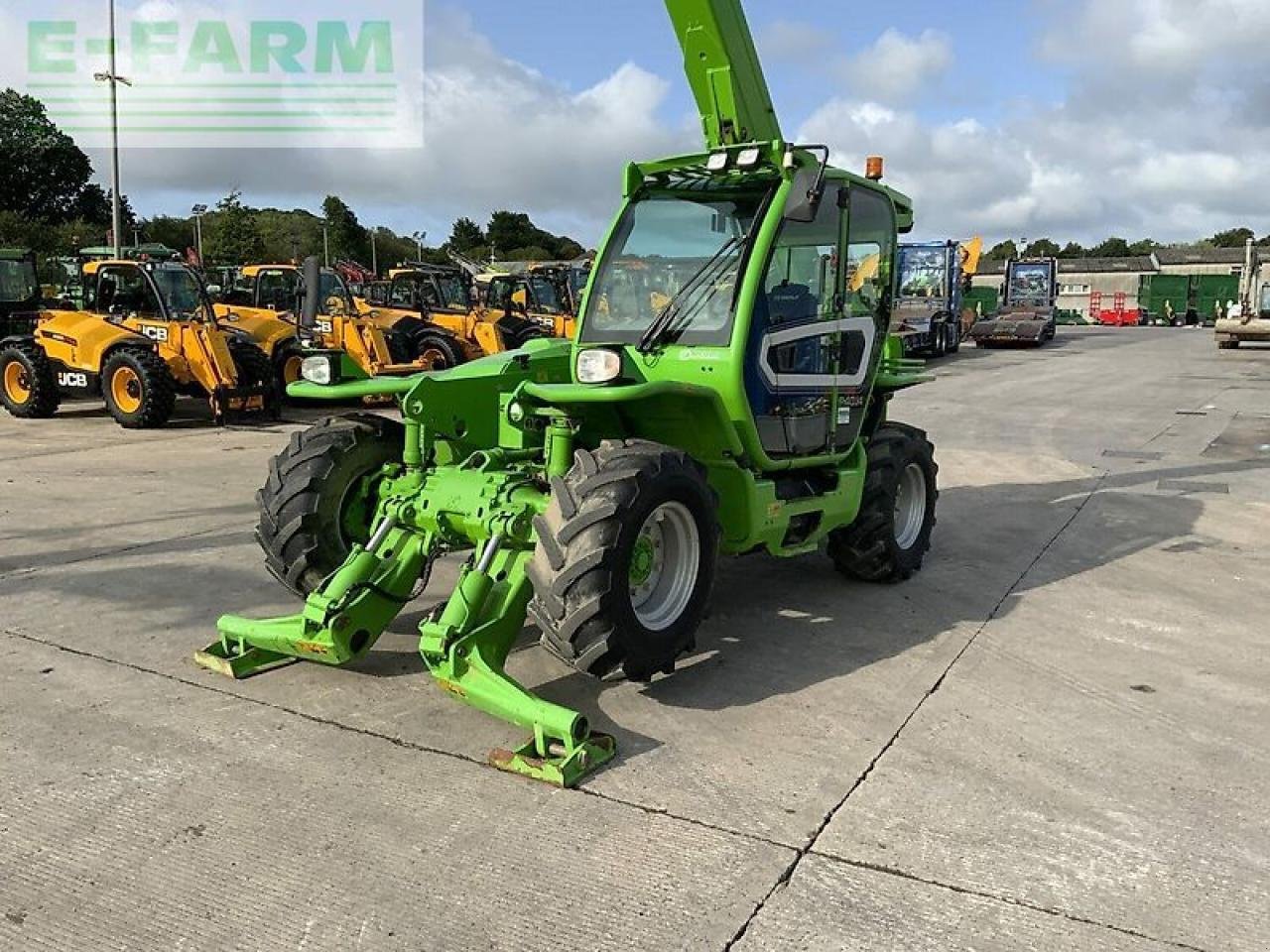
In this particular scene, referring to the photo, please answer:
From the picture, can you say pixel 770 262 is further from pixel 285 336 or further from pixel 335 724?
pixel 285 336

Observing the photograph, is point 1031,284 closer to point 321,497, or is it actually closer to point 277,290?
point 277,290

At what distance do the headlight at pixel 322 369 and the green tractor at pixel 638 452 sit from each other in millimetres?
14

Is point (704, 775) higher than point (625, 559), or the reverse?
point (625, 559)

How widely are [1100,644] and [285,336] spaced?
13.3 metres

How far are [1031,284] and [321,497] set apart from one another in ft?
107

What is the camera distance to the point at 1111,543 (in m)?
7.43

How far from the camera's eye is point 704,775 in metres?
3.77

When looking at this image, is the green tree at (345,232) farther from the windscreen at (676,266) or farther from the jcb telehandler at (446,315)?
the windscreen at (676,266)

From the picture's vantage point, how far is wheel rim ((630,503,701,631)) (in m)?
4.44

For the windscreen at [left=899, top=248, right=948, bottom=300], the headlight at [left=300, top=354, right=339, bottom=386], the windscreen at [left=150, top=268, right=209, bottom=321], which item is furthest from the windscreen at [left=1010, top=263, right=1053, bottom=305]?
the headlight at [left=300, top=354, right=339, bottom=386]

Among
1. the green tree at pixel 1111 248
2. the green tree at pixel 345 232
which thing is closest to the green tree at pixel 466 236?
the green tree at pixel 345 232

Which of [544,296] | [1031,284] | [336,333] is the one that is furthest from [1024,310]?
[336,333]

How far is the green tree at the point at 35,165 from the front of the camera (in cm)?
5359

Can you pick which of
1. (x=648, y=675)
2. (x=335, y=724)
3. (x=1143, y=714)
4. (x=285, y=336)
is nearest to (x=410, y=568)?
(x=335, y=724)
